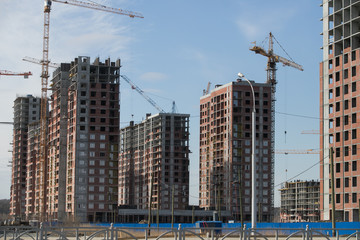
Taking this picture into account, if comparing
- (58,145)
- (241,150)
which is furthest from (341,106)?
(58,145)

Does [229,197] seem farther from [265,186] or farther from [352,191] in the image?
[352,191]

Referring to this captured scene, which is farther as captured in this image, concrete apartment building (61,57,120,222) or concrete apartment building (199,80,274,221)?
concrete apartment building (199,80,274,221)

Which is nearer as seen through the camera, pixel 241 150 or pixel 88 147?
pixel 88 147

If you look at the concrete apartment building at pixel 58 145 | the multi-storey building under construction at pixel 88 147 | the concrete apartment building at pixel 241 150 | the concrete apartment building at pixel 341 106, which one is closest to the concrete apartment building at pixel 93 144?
the multi-storey building under construction at pixel 88 147

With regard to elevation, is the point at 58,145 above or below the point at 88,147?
above

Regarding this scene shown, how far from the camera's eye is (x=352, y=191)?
105 meters

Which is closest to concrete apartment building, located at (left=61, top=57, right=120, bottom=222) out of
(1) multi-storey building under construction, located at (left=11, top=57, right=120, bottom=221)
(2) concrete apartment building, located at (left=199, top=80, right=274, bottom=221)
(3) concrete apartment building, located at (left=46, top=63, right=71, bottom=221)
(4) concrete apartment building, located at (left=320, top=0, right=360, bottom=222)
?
(1) multi-storey building under construction, located at (left=11, top=57, right=120, bottom=221)

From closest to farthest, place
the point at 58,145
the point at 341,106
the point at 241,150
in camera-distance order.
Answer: the point at 341,106
the point at 241,150
the point at 58,145

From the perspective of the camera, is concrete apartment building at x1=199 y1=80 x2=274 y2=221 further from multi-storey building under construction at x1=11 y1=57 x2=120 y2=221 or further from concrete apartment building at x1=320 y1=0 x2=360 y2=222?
concrete apartment building at x1=320 y1=0 x2=360 y2=222

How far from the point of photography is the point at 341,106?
112062mm

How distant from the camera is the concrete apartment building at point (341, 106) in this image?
10712 cm

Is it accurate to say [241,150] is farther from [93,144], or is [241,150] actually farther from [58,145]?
[58,145]

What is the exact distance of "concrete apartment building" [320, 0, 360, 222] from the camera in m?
107

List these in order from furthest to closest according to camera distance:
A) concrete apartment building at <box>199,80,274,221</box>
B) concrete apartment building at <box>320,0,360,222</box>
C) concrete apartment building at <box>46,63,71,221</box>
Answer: concrete apartment building at <box>199,80,274,221</box>, concrete apartment building at <box>46,63,71,221</box>, concrete apartment building at <box>320,0,360,222</box>
